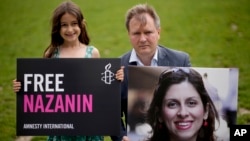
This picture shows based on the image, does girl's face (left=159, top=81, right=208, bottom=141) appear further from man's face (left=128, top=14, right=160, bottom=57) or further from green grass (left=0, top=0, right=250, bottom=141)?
green grass (left=0, top=0, right=250, bottom=141)

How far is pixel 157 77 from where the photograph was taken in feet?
7.80

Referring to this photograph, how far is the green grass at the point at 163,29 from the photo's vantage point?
5.41m

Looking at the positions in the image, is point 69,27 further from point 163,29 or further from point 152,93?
point 163,29

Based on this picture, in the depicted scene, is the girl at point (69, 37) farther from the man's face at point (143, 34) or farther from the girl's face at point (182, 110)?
the girl's face at point (182, 110)

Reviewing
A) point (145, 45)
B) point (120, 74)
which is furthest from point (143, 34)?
point (120, 74)

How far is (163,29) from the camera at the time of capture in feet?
20.9

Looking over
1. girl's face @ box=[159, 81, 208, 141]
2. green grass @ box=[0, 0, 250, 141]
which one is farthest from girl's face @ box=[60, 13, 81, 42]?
green grass @ box=[0, 0, 250, 141]

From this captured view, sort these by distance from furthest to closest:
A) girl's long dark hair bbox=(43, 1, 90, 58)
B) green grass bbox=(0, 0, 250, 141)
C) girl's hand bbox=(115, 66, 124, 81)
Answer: green grass bbox=(0, 0, 250, 141)
girl's long dark hair bbox=(43, 1, 90, 58)
girl's hand bbox=(115, 66, 124, 81)

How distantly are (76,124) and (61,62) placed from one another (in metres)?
0.36

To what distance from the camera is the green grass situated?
541 cm

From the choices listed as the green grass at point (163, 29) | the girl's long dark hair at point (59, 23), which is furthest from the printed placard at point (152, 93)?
the green grass at point (163, 29)

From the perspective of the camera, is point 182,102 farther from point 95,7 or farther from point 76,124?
point 95,7

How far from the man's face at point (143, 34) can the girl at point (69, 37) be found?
31 centimetres

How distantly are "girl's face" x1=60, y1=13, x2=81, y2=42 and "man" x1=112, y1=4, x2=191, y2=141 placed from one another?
309mm
